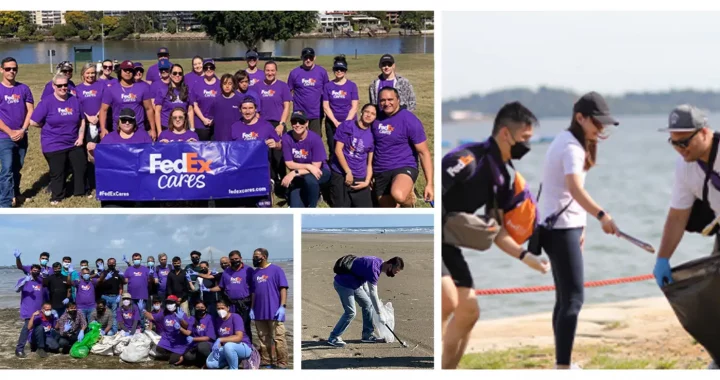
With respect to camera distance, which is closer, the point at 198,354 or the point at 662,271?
the point at 662,271

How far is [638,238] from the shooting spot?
24.5 ft

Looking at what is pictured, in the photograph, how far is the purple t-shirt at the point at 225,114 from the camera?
8.70 meters

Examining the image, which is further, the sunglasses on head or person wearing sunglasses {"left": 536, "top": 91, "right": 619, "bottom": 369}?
the sunglasses on head

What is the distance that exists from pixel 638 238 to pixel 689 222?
18.7 inches

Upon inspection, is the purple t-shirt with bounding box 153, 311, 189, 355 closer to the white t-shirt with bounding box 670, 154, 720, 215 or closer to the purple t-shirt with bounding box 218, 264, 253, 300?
the purple t-shirt with bounding box 218, 264, 253, 300

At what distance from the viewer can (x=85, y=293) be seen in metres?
8.50

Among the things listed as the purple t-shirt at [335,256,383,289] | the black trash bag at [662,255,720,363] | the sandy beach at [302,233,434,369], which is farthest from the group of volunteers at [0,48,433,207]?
the black trash bag at [662,255,720,363]

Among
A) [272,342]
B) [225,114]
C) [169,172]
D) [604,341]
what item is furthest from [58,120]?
[604,341]

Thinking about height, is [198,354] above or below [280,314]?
below

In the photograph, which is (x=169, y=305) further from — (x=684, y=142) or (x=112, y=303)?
(x=684, y=142)

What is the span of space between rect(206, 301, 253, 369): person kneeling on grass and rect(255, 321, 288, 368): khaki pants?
0.45ft

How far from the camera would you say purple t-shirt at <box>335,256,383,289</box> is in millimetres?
8211

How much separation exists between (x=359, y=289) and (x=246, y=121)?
6.05 feet

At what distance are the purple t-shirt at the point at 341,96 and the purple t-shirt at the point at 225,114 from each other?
93cm
